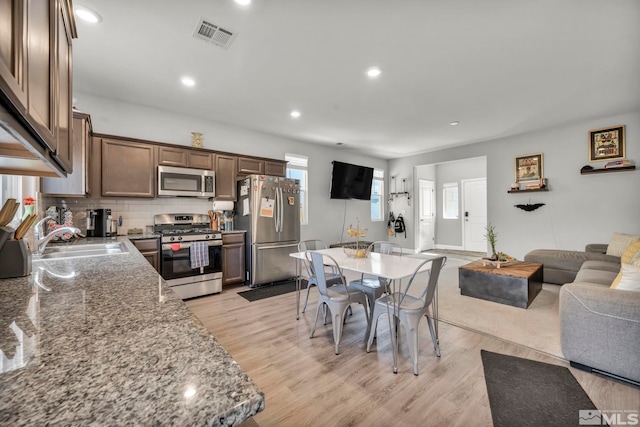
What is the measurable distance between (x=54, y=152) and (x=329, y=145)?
547 centimetres

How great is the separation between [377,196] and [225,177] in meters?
4.50

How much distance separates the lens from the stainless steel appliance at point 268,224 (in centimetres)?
422

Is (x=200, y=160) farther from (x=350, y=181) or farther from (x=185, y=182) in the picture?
(x=350, y=181)

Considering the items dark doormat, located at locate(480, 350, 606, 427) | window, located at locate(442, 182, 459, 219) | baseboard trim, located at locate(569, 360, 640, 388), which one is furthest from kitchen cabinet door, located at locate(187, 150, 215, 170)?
window, located at locate(442, 182, 459, 219)

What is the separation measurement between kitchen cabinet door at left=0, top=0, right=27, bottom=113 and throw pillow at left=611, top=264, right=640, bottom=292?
10.9ft

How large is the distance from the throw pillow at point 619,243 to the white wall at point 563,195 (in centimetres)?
64

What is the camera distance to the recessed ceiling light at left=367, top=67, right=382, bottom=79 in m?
2.96

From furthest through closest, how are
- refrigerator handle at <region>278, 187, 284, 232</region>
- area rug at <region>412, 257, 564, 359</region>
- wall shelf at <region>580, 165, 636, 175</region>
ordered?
refrigerator handle at <region>278, 187, 284, 232</region>
wall shelf at <region>580, 165, 636, 175</region>
area rug at <region>412, 257, 564, 359</region>

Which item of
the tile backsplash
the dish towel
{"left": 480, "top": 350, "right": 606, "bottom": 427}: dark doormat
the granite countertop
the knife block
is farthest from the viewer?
the dish towel

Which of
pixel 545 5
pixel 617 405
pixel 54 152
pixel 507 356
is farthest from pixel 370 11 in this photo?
pixel 617 405

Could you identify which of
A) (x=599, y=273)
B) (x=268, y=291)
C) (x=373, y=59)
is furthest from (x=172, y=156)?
(x=599, y=273)

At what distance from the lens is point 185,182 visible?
396cm

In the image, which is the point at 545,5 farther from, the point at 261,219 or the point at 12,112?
the point at 261,219

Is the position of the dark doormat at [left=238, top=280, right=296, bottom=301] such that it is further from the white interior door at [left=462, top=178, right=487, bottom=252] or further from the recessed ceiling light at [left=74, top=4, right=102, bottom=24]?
the white interior door at [left=462, top=178, right=487, bottom=252]
